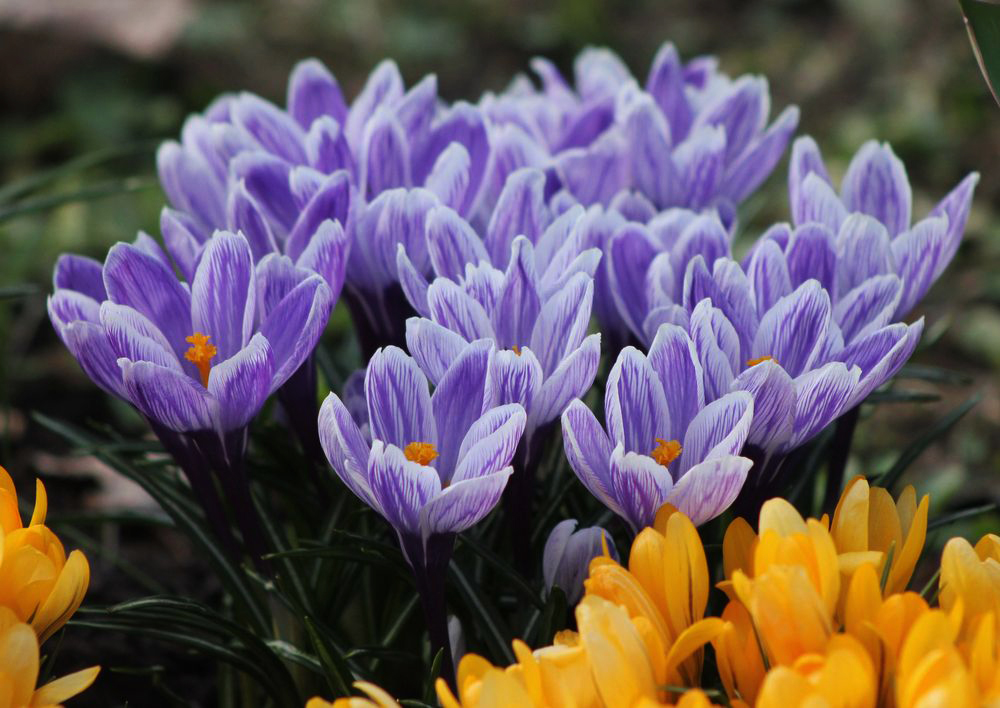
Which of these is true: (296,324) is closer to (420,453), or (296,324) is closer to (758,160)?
(420,453)

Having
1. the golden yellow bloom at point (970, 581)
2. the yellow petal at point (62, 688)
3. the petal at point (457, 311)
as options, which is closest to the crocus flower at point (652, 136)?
the petal at point (457, 311)

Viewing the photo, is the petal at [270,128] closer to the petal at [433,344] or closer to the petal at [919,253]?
the petal at [433,344]

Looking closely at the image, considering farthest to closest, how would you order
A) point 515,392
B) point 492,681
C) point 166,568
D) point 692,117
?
point 166,568, point 692,117, point 515,392, point 492,681

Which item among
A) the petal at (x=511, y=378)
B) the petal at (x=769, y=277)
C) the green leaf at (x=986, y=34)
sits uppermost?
the green leaf at (x=986, y=34)

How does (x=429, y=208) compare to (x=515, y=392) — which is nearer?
(x=515, y=392)

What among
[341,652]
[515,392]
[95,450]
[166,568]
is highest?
[515,392]

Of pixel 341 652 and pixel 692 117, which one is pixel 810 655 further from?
pixel 692 117

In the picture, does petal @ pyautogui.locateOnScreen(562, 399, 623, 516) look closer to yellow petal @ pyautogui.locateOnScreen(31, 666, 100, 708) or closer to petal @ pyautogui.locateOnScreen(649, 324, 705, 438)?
petal @ pyautogui.locateOnScreen(649, 324, 705, 438)

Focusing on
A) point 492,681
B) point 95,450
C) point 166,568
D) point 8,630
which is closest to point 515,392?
point 492,681
